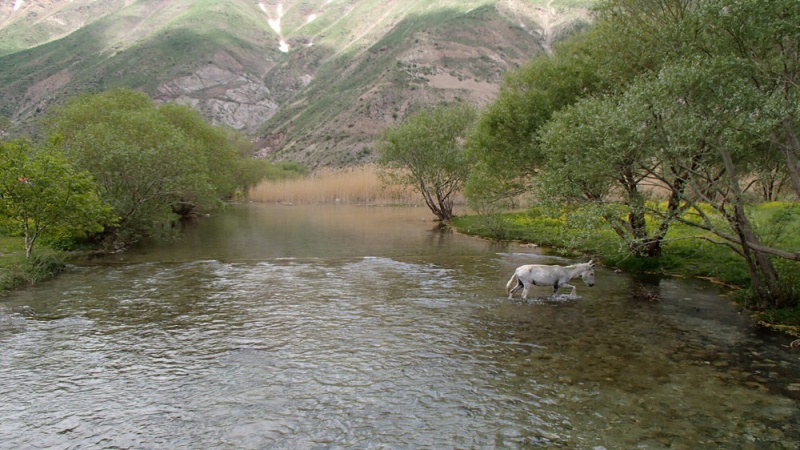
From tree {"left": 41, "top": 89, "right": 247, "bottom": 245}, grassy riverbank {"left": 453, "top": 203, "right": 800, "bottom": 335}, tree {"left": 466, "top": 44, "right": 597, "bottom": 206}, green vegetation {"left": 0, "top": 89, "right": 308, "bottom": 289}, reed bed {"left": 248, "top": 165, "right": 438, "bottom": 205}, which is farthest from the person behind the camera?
reed bed {"left": 248, "top": 165, "right": 438, "bottom": 205}

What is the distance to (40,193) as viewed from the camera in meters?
19.7

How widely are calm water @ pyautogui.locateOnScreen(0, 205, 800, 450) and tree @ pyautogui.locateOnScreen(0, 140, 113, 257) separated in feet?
9.70

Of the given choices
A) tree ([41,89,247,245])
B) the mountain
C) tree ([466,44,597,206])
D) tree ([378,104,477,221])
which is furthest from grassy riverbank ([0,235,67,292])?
the mountain

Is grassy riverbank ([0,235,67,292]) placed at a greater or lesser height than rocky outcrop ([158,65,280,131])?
lesser

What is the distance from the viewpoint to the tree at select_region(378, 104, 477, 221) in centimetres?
4541

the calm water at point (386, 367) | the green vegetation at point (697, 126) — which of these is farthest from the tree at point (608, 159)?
the calm water at point (386, 367)

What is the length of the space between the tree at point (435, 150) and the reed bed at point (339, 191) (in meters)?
18.4

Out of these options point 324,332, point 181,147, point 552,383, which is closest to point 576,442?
point 552,383

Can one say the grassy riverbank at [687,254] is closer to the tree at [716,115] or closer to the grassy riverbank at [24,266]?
the tree at [716,115]

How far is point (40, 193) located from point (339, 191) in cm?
5579

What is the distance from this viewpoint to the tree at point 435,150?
45.4 metres

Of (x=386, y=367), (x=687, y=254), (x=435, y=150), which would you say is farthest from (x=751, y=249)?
(x=435, y=150)

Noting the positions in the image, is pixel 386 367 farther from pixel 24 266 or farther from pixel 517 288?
pixel 24 266

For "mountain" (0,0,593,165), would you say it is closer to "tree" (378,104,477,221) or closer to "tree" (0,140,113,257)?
"tree" (378,104,477,221)
